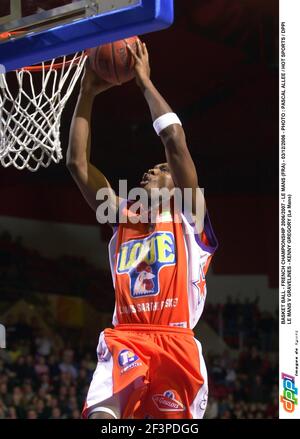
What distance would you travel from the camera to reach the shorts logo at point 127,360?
400cm

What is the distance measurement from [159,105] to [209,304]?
693 cm

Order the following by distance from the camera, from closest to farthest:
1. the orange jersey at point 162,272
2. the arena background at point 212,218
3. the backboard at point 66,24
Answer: the backboard at point 66,24, the orange jersey at point 162,272, the arena background at point 212,218

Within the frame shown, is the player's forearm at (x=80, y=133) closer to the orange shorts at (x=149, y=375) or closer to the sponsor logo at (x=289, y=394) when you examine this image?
the orange shorts at (x=149, y=375)

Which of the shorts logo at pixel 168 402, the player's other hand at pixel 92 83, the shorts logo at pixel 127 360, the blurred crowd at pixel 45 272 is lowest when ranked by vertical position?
the shorts logo at pixel 168 402

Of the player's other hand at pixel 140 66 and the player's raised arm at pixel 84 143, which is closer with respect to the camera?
the player's other hand at pixel 140 66

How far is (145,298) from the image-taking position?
4.21 metres

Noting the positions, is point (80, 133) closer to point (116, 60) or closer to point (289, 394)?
point (116, 60)

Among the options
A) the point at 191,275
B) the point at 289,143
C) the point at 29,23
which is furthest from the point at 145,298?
the point at 289,143

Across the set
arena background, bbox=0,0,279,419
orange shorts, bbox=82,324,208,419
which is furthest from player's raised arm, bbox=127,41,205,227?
arena background, bbox=0,0,279,419

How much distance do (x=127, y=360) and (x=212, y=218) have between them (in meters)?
6.97

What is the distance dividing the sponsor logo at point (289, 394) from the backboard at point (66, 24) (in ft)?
13.0

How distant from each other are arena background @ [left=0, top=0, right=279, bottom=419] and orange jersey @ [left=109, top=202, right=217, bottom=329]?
526 cm

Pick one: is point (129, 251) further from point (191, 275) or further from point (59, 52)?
point (59, 52)

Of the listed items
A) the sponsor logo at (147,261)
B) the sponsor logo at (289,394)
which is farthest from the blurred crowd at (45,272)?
the sponsor logo at (147,261)
